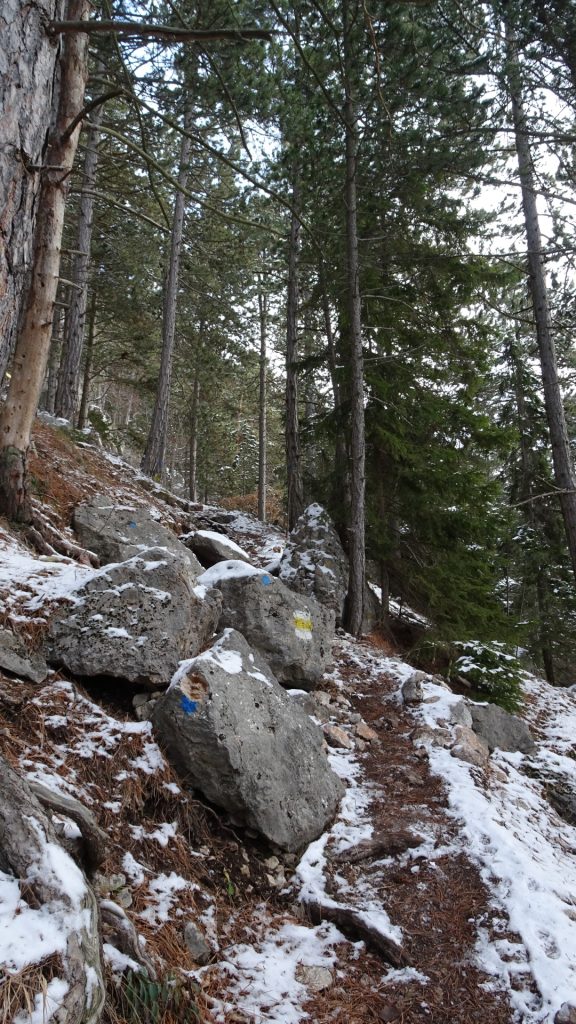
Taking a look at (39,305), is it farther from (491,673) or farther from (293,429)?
(293,429)

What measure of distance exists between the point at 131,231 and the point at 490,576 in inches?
469

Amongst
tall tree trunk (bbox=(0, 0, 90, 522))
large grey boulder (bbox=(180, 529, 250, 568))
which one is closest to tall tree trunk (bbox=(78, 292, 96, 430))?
large grey boulder (bbox=(180, 529, 250, 568))

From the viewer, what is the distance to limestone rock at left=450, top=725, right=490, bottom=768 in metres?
5.25

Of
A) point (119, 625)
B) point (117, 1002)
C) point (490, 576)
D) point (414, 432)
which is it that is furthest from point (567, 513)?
point (117, 1002)

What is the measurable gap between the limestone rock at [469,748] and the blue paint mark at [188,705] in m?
2.86

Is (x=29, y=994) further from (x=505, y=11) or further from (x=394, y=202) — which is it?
(x=394, y=202)

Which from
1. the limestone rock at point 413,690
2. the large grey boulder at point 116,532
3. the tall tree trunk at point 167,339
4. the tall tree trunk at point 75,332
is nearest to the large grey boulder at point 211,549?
the large grey boulder at point 116,532

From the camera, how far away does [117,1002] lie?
206 cm

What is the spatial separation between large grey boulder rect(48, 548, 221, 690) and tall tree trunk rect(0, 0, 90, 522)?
1950 millimetres

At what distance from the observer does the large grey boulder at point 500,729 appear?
6406 millimetres

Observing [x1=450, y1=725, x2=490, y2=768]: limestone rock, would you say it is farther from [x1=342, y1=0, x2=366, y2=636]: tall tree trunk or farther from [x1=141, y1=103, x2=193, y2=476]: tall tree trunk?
[x1=141, y1=103, x2=193, y2=476]: tall tree trunk


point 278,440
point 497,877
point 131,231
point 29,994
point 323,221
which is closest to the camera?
point 29,994

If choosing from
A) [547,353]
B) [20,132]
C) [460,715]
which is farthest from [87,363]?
[20,132]

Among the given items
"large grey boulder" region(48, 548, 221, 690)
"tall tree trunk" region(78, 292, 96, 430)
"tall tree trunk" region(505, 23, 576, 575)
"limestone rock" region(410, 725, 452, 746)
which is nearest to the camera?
"large grey boulder" region(48, 548, 221, 690)
